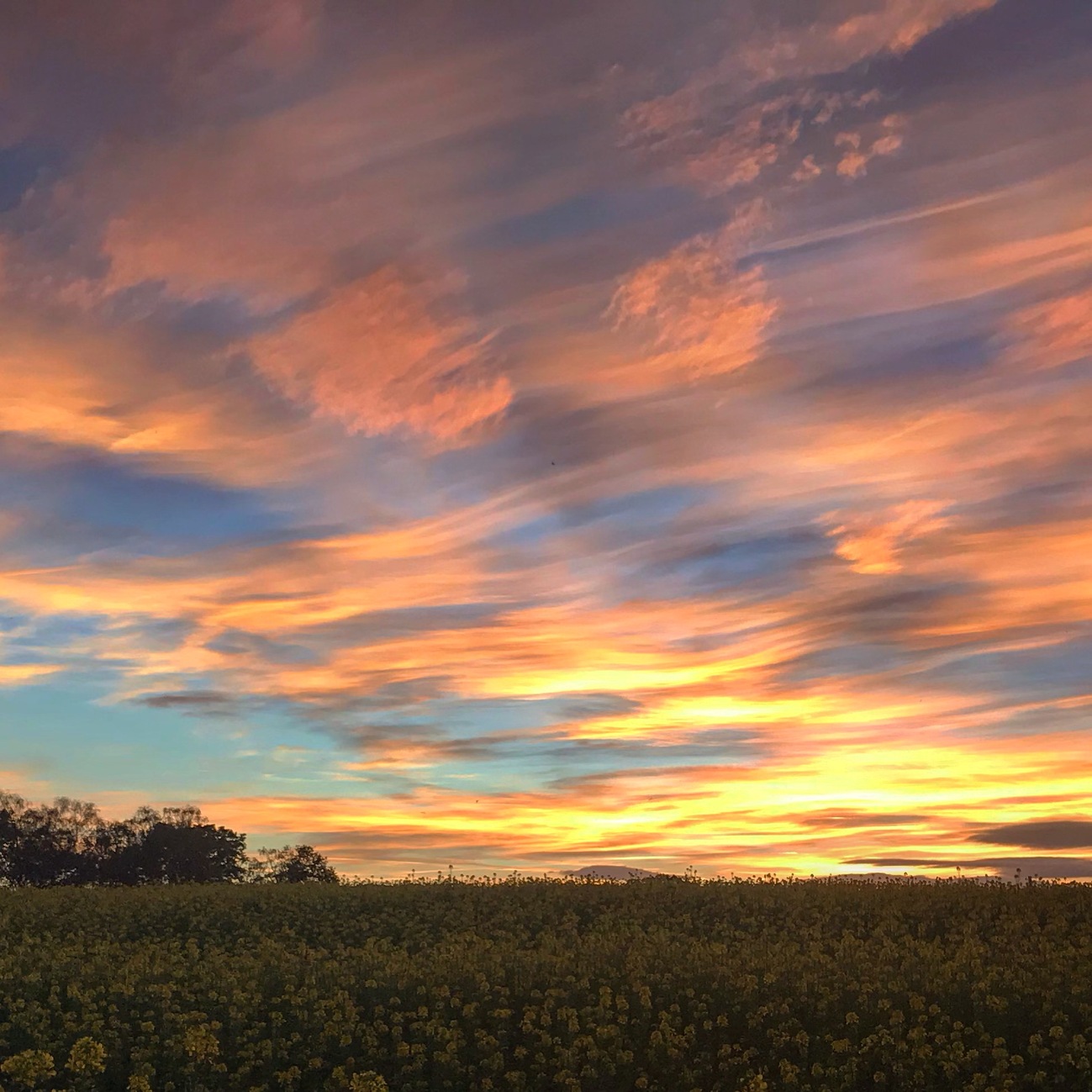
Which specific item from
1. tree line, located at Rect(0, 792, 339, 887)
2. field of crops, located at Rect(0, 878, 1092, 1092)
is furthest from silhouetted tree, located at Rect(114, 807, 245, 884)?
field of crops, located at Rect(0, 878, 1092, 1092)

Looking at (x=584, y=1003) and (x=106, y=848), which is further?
(x=106, y=848)

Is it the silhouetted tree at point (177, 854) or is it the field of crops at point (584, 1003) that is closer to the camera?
the field of crops at point (584, 1003)

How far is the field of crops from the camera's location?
24.0 meters

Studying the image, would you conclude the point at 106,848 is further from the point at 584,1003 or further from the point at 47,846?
the point at 584,1003

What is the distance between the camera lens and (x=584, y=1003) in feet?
91.7

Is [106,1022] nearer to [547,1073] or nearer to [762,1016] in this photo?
[547,1073]

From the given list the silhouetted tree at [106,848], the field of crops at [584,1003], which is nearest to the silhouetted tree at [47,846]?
the silhouetted tree at [106,848]

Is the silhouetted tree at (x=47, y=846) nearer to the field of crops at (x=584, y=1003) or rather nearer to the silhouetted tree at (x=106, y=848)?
the silhouetted tree at (x=106, y=848)

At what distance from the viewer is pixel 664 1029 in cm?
2480

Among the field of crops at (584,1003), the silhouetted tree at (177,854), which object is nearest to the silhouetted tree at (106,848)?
the silhouetted tree at (177,854)

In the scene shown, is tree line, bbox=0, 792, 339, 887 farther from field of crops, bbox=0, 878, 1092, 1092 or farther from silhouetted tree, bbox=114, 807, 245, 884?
field of crops, bbox=0, 878, 1092, 1092

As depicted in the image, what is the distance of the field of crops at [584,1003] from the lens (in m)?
24.0

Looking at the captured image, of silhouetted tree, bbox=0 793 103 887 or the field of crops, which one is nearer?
the field of crops

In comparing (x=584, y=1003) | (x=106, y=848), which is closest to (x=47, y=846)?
(x=106, y=848)
